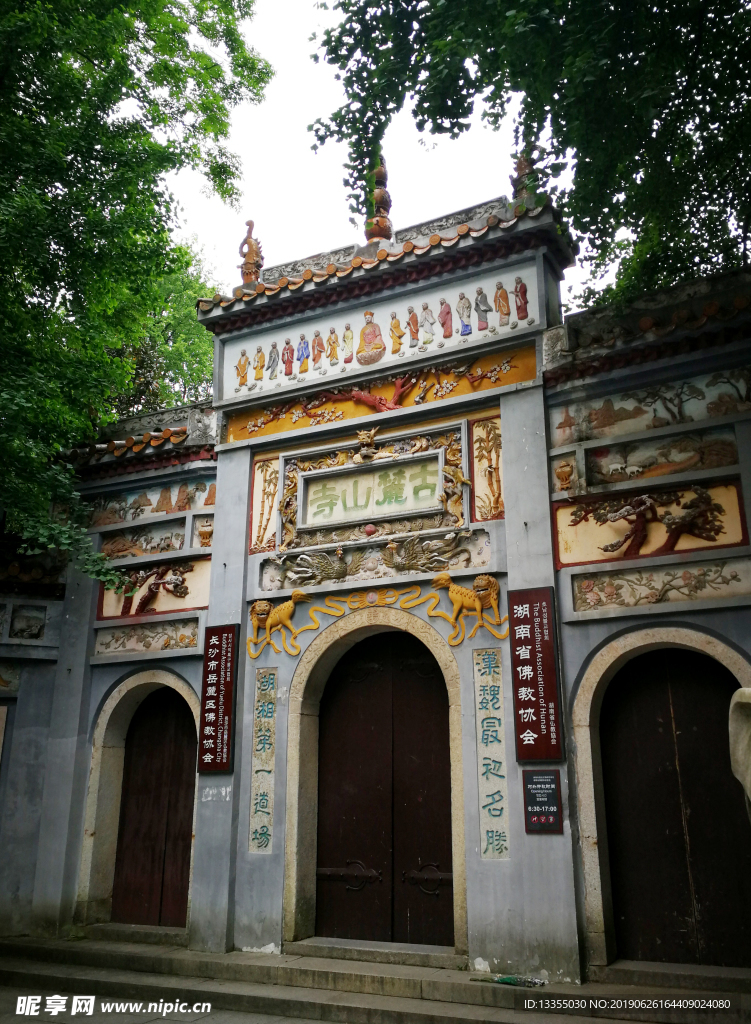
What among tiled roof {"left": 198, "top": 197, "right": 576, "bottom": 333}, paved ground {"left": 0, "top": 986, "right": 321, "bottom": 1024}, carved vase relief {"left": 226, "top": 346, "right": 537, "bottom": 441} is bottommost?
paved ground {"left": 0, "top": 986, "right": 321, "bottom": 1024}

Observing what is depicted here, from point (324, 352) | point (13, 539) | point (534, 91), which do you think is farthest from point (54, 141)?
point (534, 91)

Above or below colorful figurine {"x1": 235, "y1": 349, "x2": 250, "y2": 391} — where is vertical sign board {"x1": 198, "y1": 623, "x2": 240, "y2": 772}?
below

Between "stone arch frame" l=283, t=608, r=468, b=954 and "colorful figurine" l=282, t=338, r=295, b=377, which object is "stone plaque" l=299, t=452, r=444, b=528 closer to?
"stone arch frame" l=283, t=608, r=468, b=954

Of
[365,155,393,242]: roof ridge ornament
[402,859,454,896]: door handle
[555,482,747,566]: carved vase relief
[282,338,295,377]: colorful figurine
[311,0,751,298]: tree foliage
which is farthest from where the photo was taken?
[365,155,393,242]: roof ridge ornament

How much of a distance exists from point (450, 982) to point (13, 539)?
6207mm

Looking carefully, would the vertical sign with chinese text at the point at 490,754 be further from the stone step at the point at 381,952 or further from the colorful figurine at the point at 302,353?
the colorful figurine at the point at 302,353

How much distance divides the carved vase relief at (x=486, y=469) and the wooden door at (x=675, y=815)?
69.2 inches

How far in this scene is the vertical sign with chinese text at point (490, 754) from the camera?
21.3 ft

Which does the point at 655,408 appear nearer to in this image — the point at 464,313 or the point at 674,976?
the point at 464,313

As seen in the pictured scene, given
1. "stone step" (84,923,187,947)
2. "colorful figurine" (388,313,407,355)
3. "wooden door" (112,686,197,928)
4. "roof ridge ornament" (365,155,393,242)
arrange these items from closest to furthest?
"stone step" (84,923,187,947)
"colorful figurine" (388,313,407,355)
"wooden door" (112,686,197,928)
"roof ridge ornament" (365,155,393,242)

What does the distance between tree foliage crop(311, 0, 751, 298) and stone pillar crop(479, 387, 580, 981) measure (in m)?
1.83

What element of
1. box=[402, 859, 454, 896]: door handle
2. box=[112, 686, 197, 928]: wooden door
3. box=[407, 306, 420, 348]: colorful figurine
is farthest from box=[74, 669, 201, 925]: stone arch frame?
box=[407, 306, 420, 348]: colorful figurine

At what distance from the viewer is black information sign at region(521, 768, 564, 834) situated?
6238mm

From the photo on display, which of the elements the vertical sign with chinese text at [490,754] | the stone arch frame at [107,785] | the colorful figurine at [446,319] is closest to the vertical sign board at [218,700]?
the stone arch frame at [107,785]
